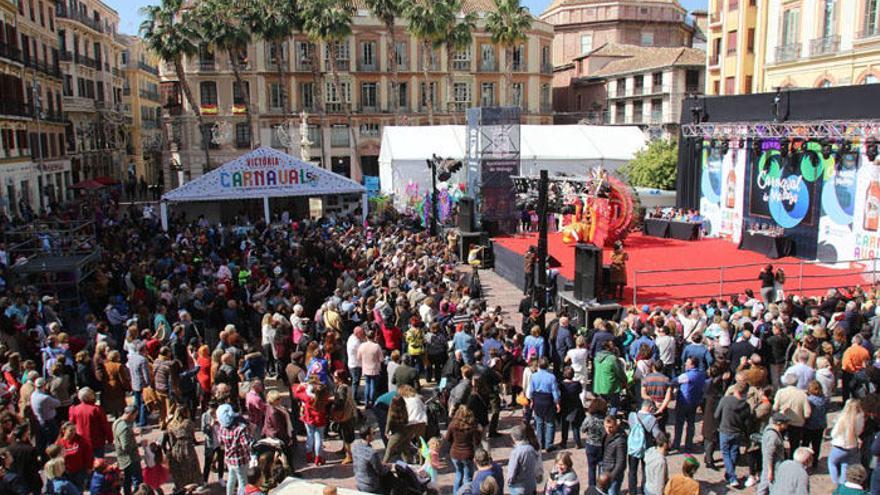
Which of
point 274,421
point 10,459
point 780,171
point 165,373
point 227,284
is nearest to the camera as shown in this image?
point 10,459

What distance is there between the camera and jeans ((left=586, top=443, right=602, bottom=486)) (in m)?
8.17

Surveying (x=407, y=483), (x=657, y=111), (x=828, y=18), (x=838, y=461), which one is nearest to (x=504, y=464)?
(x=407, y=483)

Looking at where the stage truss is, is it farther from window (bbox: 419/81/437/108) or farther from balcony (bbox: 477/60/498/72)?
balcony (bbox: 477/60/498/72)

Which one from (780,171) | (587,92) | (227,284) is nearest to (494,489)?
(227,284)

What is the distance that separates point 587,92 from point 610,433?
54.7 metres

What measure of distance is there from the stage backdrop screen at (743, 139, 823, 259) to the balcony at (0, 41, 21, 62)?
33.1m

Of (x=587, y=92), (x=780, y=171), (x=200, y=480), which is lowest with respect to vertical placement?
(x=200, y=480)

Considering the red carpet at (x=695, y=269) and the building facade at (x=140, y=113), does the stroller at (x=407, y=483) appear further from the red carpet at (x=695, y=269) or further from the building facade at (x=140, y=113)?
the building facade at (x=140, y=113)

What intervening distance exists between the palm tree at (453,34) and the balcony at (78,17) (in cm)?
2510

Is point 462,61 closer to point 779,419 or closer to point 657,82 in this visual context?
point 657,82

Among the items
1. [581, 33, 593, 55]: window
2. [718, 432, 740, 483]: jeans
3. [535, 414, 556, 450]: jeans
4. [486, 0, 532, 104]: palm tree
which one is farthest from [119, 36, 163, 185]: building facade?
[718, 432, 740, 483]: jeans

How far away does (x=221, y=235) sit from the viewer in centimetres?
2241

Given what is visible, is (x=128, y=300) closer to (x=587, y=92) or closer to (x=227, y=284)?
(x=227, y=284)

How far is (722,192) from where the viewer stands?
26953 mm
